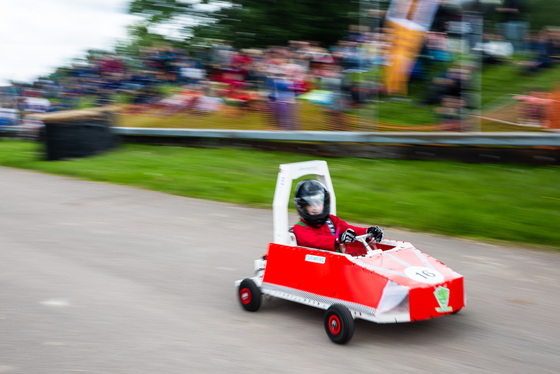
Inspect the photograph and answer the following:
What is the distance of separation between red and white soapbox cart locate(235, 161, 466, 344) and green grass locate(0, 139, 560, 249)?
334cm

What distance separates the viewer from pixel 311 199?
17.6ft

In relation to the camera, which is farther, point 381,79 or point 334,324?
point 381,79

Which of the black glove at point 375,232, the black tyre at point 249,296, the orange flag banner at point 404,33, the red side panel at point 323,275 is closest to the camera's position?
the red side panel at point 323,275

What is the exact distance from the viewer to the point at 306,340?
15.8 feet

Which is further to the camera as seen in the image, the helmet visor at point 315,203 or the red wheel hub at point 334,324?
the helmet visor at point 315,203

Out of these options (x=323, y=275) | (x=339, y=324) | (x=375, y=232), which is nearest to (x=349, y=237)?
(x=375, y=232)

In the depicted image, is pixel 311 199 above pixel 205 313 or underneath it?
above

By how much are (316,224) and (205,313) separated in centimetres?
125

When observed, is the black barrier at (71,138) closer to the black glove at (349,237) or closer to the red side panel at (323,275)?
the red side panel at (323,275)

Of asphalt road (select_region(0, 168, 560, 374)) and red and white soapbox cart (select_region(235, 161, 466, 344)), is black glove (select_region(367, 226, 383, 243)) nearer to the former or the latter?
red and white soapbox cart (select_region(235, 161, 466, 344))

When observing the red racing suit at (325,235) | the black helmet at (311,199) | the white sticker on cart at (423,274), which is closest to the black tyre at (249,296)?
the red racing suit at (325,235)

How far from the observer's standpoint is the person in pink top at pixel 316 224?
528 centimetres

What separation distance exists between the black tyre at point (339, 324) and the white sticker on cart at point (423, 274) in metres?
0.57

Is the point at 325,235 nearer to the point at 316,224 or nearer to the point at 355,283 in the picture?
the point at 316,224
